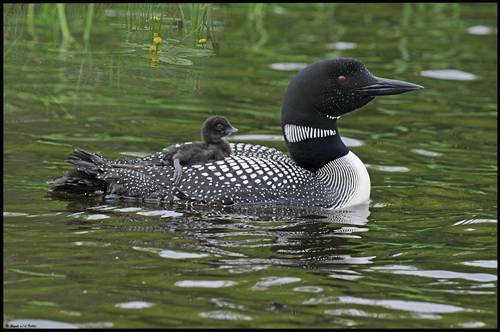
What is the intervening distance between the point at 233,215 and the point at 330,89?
117cm

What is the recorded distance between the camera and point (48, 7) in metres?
6.33

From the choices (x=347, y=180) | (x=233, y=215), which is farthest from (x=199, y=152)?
(x=347, y=180)

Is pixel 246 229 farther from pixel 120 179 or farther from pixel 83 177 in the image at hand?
pixel 83 177

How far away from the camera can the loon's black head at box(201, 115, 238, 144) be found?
5.20m

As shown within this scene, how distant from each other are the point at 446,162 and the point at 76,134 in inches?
134

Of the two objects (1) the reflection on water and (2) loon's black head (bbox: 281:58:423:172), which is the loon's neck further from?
(1) the reflection on water

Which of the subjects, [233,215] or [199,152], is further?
[199,152]

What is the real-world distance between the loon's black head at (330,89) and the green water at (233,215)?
746mm

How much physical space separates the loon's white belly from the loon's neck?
0.20 feet

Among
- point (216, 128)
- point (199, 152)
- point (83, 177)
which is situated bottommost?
point (83, 177)

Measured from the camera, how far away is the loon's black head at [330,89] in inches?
206

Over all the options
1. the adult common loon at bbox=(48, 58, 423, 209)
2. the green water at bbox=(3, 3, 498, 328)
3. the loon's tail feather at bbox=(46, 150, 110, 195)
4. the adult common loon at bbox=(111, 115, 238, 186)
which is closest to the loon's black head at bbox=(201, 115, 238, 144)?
the adult common loon at bbox=(111, 115, 238, 186)

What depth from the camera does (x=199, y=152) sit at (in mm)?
5176

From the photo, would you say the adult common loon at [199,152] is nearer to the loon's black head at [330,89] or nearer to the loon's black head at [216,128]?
the loon's black head at [216,128]
